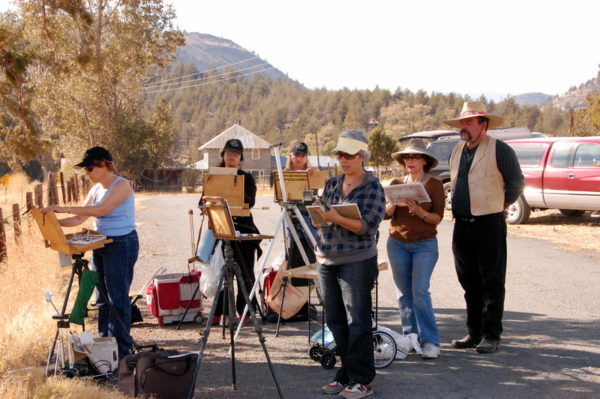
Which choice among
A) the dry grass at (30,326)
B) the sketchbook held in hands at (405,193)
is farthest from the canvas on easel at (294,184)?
the dry grass at (30,326)

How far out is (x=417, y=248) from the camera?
6.12 metres

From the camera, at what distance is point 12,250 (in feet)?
39.5

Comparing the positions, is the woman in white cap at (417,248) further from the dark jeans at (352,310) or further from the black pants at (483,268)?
the dark jeans at (352,310)

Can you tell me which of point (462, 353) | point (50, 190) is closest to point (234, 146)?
point (462, 353)

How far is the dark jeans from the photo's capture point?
16.3 ft

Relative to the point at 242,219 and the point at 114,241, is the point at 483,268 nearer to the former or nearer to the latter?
the point at 242,219

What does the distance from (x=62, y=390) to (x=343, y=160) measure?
8.70 feet

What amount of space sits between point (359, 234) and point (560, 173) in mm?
11514

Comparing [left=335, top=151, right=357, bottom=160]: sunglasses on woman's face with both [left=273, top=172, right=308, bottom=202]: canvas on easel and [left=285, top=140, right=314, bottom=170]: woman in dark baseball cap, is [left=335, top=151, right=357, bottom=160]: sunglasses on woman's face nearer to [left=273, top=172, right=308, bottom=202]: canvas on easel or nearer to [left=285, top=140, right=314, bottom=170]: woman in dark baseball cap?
[left=273, top=172, right=308, bottom=202]: canvas on easel

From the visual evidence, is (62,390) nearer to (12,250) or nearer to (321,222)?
(321,222)

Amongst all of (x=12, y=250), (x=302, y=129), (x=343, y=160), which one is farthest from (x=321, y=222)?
(x=302, y=129)

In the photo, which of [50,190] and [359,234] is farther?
[50,190]

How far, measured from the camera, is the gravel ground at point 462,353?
5.33m

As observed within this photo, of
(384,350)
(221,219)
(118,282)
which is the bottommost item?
(384,350)
